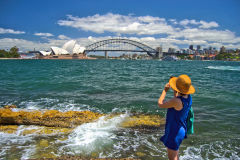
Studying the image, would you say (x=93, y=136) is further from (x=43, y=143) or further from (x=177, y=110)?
(x=177, y=110)

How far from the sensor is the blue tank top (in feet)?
7.82

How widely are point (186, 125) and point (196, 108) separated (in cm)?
561

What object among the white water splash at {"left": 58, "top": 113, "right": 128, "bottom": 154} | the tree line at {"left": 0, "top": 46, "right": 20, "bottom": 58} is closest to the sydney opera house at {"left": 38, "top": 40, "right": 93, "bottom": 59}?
the tree line at {"left": 0, "top": 46, "right": 20, "bottom": 58}

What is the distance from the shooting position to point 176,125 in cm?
243

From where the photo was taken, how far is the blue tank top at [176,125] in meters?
2.38

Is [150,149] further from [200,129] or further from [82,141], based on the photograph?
[200,129]

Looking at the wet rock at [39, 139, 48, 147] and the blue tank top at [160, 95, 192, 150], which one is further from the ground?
the blue tank top at [160, 95, 192, 150]

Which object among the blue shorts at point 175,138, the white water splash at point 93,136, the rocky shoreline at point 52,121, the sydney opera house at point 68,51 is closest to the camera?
the blue shorts at point 175,138

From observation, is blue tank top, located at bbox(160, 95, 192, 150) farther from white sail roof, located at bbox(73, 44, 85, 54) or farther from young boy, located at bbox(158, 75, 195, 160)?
white sail roof, located at bbox(73, 44, 85, 54)

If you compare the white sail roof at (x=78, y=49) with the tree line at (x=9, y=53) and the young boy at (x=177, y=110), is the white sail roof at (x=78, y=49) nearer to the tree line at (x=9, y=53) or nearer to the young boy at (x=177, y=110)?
the tree line at (x=9, y=53)

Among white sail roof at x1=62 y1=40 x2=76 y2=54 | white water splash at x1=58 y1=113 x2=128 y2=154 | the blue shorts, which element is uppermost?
white sail roof at x1=62 y1=40 x2=76 y2=54

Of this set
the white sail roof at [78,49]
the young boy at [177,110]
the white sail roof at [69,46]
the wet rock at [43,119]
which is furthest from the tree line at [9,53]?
the young boy at [177,110]

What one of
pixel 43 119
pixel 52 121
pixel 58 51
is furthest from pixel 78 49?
pixel 52 121

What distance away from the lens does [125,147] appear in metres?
4.15
